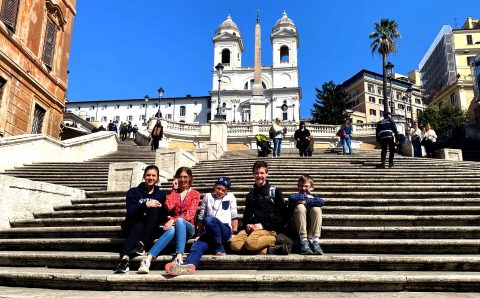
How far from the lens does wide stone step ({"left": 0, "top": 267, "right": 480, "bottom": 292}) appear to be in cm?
393

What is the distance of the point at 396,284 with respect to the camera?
392cm

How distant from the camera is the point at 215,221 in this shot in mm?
4914

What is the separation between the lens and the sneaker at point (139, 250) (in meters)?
4.79

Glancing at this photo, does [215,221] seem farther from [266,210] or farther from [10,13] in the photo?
[10,13]

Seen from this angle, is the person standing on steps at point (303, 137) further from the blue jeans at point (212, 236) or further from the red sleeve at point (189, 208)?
the blue jeans at point (212, 236)

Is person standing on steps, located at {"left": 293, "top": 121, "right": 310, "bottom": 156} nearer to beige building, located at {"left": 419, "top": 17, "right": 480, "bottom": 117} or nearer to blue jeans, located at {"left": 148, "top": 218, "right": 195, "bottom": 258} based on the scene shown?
blue jeans, located at {"left": 148, "top": 218, "right": 195, "bottom": 258}

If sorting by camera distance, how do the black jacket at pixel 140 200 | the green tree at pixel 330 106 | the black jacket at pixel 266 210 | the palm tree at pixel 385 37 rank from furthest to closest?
the green tree at pixel 330 106
the palm tree at pixel 385 37
the black jacket at pixel 266 210
the black jacket at pixel 140 200

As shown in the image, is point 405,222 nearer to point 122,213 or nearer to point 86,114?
point 122,213

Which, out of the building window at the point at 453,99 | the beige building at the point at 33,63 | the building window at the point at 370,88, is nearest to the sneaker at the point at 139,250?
the beige building at the point at 33,63

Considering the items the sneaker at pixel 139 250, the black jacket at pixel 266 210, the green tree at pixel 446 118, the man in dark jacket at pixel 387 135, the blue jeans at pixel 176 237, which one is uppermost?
the green tree at pixel 446 118

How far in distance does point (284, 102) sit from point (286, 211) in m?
60.0

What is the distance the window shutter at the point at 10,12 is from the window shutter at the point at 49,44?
8.15 feet

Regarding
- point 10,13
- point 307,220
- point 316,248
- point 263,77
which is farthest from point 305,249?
point 263,77

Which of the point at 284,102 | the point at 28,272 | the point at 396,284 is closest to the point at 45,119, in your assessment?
the point at 28,272
